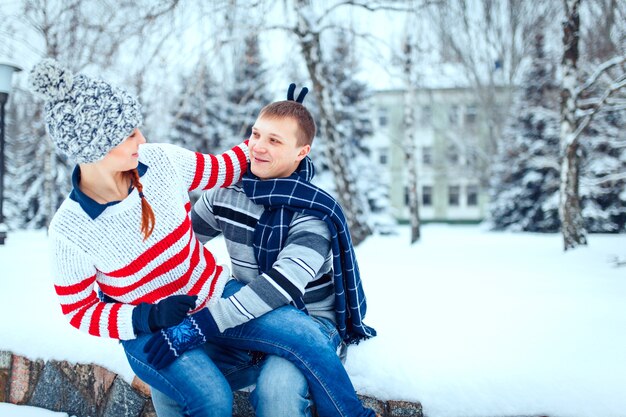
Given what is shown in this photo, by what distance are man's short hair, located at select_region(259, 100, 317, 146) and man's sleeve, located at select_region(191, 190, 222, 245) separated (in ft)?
1.35

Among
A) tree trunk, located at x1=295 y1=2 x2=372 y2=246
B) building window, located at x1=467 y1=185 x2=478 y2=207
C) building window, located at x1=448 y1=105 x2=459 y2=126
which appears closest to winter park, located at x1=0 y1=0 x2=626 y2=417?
tree trunk, located at x1=295 y1=2 x2=372 y2=246

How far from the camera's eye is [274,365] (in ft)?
5.16

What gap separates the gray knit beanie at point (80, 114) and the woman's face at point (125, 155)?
30 millimetres

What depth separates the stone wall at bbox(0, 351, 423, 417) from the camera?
203cm

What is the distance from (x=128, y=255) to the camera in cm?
158

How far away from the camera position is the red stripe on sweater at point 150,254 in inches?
62.2

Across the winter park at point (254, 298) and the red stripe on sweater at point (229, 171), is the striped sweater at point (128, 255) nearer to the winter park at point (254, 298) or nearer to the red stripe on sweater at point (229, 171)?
the winter park at point (254, 298)

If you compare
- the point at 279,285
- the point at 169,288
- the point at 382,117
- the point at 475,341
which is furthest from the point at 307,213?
the point at 382,117

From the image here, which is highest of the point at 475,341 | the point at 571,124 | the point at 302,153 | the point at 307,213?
the point at 571,124

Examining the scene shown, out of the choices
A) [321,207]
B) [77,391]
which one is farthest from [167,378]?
[77,391]

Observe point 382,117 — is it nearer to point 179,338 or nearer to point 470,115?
point 470,115

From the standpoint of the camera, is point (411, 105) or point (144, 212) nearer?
point (144, 212)

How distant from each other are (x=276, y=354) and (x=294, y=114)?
3.07 ft

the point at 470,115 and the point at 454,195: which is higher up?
the point at 470,115
